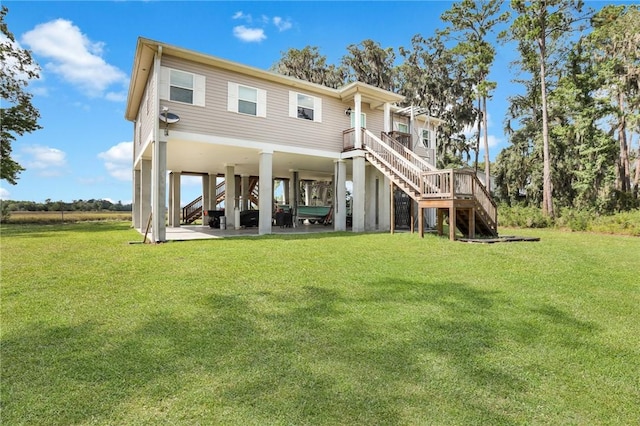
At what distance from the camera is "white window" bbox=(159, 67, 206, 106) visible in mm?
10148

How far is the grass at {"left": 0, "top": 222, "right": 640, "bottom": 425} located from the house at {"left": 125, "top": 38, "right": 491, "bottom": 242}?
476 centimetres

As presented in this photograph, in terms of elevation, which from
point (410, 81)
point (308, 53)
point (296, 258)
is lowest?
point (296, 258)

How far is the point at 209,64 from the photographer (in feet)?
35.8

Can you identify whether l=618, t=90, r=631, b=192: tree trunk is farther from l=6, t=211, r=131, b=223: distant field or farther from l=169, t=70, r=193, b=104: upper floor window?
l=6, t=211, r=131, b=223: distant field

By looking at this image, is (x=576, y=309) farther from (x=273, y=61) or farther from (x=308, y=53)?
(x=273, y=61)

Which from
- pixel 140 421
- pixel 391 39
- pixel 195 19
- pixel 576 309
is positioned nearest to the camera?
pixel 140 421

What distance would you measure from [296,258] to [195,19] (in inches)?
387

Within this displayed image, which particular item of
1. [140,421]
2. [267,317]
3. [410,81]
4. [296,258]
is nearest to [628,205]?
[410,81]

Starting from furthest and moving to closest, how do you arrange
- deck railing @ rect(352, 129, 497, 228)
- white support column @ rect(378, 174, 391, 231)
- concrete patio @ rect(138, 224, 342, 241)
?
white support column @ rect(378, 174, 391, 231) → concrete patio @ rect(138, 224, 342, 241) → deck railing @ rect(352, 129, 497, 228)

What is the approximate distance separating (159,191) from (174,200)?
9.33 metres

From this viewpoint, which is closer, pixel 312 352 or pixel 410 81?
pixel 312 352

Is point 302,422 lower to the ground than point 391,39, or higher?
lower

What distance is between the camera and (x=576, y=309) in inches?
180

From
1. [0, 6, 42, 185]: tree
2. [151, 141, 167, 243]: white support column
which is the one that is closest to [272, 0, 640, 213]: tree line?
[0, 6, 42, 185]: tree
